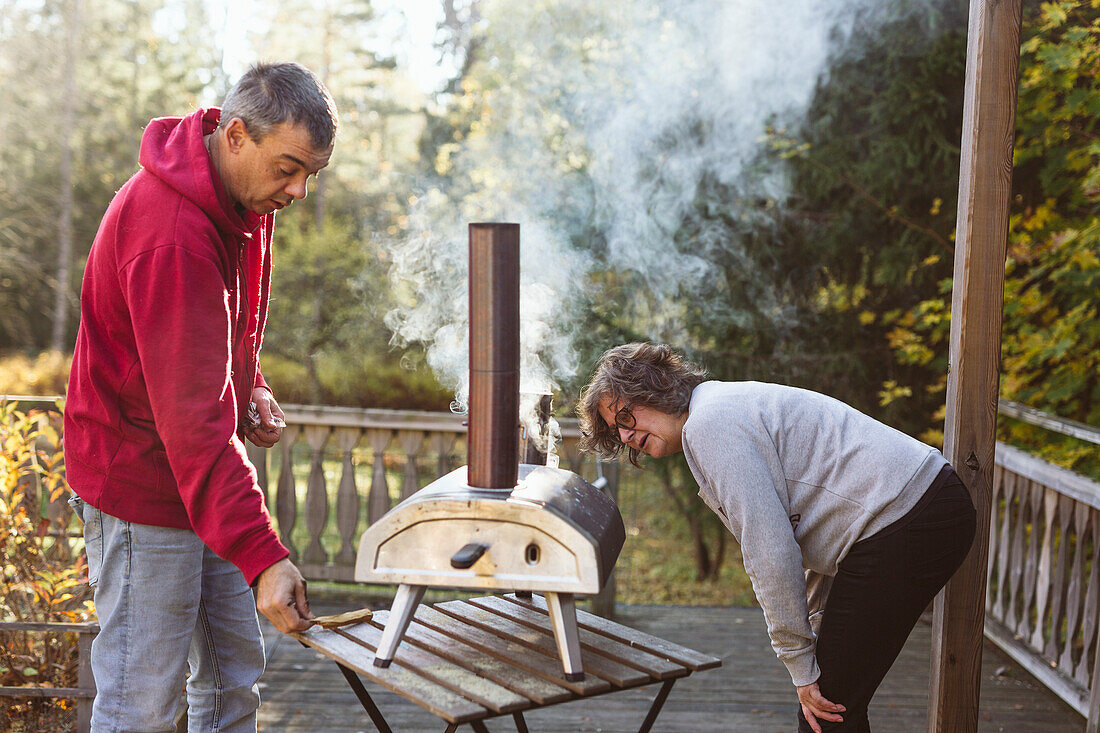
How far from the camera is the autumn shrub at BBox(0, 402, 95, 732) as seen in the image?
2.83m

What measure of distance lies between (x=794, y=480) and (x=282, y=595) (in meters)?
1.13

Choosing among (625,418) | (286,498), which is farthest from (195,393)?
(286,498)

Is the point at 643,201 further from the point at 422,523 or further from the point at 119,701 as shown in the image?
the point at 119,701

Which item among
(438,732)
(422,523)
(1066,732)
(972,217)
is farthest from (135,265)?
(1066,732)

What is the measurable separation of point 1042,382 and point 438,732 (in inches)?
145

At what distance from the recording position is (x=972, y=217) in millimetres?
2264

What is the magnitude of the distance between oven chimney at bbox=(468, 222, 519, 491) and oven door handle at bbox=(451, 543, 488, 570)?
16 cm

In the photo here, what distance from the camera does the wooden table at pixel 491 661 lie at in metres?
1.72

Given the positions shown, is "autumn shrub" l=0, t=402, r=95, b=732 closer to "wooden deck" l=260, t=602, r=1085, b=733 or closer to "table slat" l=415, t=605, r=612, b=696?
"wooden deck" l=260, t=602, r=1085, b=733

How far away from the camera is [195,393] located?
1646 millimetres

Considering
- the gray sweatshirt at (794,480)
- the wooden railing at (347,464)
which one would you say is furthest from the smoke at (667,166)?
the gray sweatshirt at (794,480)

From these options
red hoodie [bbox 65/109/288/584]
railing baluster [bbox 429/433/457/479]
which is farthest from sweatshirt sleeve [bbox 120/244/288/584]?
railing baluster [bbox 429/433/457/479]

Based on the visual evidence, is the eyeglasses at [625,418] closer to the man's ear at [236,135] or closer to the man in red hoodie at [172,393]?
the man in red hoodie at [172,393]

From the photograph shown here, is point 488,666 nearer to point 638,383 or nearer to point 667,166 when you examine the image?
point 638,383
